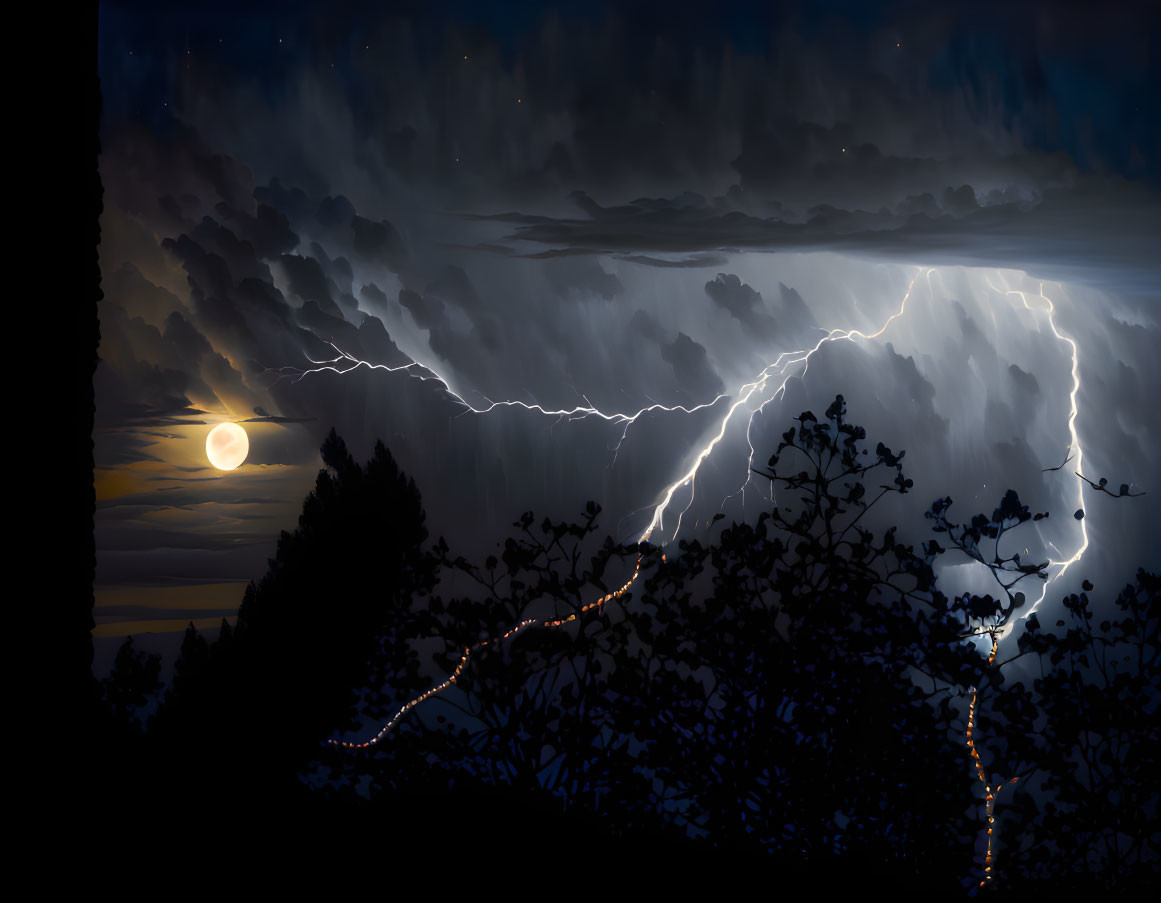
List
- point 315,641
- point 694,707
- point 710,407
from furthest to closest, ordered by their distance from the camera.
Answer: point 710,407
point 315,641
point 694,707

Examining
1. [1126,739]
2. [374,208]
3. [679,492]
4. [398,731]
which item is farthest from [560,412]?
[1126,739]

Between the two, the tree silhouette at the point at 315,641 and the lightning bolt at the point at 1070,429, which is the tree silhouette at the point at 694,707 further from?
the lightning bolt at the point at 1070,429

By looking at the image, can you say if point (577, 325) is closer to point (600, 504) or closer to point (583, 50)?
point (600, 504)

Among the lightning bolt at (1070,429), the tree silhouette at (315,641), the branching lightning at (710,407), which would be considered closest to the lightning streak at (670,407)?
the branching lightning at (710,407)

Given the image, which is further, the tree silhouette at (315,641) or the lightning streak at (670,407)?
the lightning streak at (670,407)

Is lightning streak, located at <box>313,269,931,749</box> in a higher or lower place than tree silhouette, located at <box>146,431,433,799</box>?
higher

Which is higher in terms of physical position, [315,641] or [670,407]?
[670,407]

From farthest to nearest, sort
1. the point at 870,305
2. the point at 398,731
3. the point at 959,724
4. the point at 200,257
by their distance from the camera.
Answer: the point at 200,257 → the point at 870,305 → the point at 398,731 → the point at 959,724

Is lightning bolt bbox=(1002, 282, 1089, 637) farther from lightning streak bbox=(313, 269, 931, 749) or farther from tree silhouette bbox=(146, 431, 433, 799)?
tree silhouette bbox=(146, 431, 433, 799)

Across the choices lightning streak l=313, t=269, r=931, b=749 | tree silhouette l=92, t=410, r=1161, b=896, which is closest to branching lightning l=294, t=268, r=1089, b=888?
lightning streak l=313, t=269, r=931, b=749

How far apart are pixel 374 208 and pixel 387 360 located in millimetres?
551

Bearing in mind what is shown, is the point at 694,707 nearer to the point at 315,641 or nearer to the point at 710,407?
the point at 710,407

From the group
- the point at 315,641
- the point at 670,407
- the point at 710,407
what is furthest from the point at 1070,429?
the point at 315,641

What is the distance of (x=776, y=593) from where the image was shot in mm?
2404
